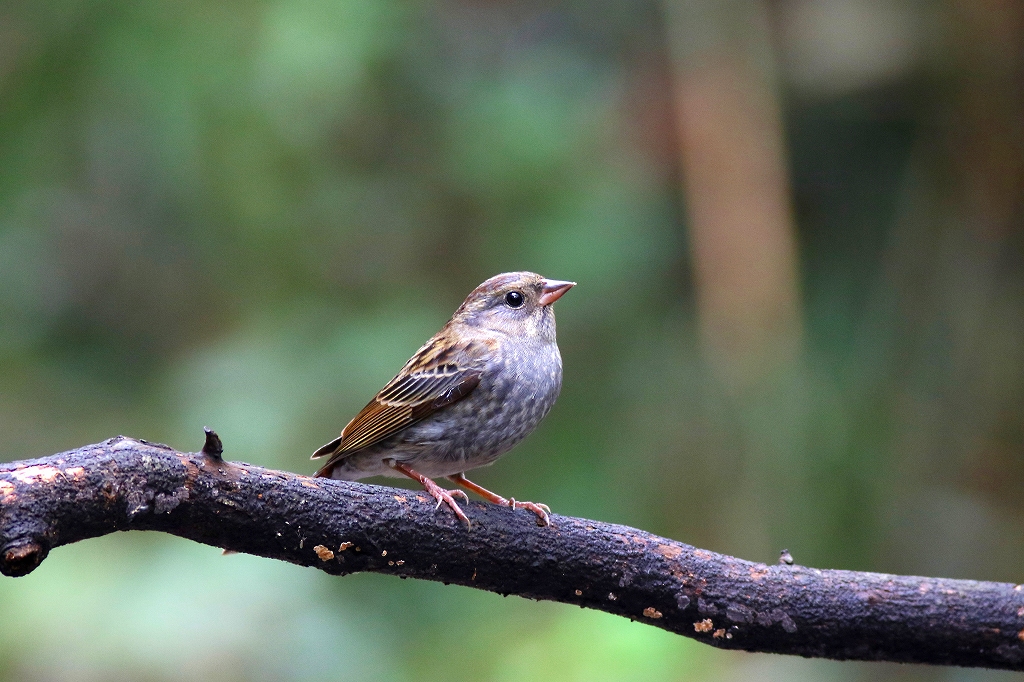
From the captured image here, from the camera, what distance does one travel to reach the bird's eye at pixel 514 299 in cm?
410

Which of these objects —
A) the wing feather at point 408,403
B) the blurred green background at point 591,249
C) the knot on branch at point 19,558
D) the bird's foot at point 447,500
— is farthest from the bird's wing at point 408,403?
the knot on branch at point 19,558

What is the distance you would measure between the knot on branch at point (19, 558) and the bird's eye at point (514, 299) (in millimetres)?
2321

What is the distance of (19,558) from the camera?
2.04 meters

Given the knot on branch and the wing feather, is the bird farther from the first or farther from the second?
the knot on branch

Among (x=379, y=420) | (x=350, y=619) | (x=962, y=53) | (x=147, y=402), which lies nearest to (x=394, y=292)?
(x=147, y=402)

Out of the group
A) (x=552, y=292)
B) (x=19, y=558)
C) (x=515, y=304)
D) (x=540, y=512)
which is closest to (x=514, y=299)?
(x=515, y=304)

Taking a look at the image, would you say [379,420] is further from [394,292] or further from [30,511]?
[394,292]

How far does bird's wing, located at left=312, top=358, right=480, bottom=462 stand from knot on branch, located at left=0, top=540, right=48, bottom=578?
1.61m

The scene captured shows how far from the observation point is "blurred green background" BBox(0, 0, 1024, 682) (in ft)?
17.8

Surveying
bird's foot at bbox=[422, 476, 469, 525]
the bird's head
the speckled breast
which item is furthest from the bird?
bird's foot at bbox=[422, 476, 469, 525]

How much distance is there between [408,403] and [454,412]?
171mm

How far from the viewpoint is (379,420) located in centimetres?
362

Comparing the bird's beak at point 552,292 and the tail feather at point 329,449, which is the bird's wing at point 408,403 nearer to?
the tail feather at point 329,449

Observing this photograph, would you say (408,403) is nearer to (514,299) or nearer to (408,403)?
(408,403)
